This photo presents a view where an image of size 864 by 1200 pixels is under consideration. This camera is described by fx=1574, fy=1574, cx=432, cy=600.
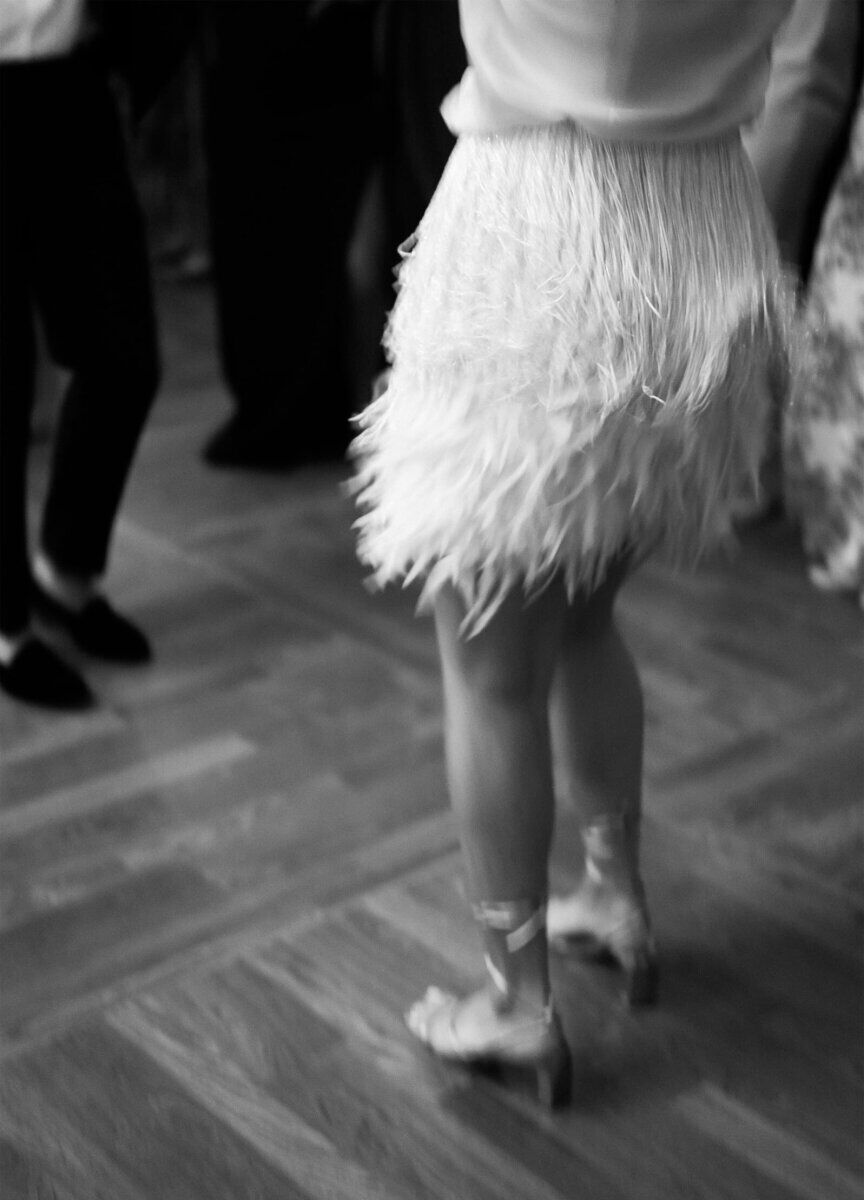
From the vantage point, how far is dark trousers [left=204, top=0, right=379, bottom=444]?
2.74 m

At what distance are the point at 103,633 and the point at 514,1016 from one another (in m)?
1.07

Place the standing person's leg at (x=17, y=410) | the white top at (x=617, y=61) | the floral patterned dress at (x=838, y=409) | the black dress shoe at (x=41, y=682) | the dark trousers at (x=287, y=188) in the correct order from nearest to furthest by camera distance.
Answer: the white top at (x=617, y=61) < the standing person's leg at (x=17, y=410) < the black dress shoe at (x=41, y=682) < the floral patterned dress at (x=838, y=409) < the dark trousers at (x=287, y=188)

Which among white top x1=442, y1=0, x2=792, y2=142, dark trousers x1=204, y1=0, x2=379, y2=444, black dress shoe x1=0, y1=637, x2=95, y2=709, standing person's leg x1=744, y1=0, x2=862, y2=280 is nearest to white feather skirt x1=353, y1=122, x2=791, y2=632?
white top x1=442, y1=0, x2=792, y2=142

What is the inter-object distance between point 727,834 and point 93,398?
0.99m

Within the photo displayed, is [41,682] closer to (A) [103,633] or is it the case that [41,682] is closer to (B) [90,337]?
(A) [103,633]

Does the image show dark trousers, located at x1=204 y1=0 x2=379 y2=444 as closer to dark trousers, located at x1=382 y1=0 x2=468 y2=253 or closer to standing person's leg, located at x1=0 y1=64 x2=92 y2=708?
dark trousers, located at x1=382 y1=0 x2=468 y2=253

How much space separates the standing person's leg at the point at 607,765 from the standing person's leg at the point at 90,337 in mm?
938

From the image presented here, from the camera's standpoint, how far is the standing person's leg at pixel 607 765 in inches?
52.4

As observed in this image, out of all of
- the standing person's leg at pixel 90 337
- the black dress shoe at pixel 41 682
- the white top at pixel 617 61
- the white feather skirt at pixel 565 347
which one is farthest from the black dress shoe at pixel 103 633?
the white top at pixel 617 61

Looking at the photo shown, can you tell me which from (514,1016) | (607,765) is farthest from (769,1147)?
(607,765)

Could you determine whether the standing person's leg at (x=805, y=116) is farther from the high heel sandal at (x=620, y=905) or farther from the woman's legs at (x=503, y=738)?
the high heel sandal at (x=620, y=905)

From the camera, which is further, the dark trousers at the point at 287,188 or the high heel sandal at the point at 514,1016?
the dark trousers at the point at 287,188

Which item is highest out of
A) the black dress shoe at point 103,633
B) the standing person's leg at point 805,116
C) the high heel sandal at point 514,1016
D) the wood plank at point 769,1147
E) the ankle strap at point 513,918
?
the standing person's leg at point 805,116

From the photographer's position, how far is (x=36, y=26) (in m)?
1.79
